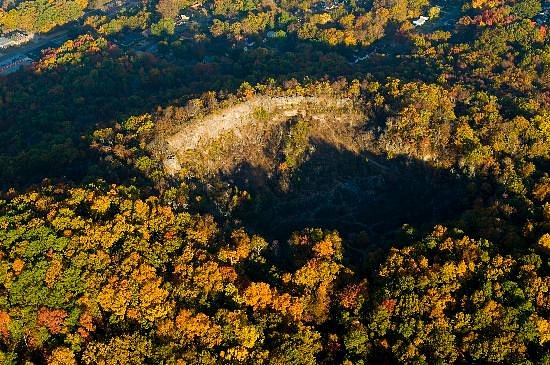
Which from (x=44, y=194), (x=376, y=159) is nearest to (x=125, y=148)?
(x=44, y=194)

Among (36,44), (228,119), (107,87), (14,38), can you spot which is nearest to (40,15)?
(14,38)

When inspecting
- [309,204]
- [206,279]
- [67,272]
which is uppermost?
[67,272]

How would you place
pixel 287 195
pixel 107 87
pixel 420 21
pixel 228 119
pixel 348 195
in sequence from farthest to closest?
pixel 420 21 < pixel 107 87 < pixel 228 119 < pixel 287 195 < pixel 348 195

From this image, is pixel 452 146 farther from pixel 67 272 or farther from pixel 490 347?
pixel 67 272

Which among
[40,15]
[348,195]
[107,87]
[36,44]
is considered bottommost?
[348,195]

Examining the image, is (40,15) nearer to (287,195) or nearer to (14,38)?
(14,38)

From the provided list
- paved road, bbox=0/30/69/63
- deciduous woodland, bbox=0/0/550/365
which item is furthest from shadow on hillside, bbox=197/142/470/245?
paved road, bbox=0/30/69/63
